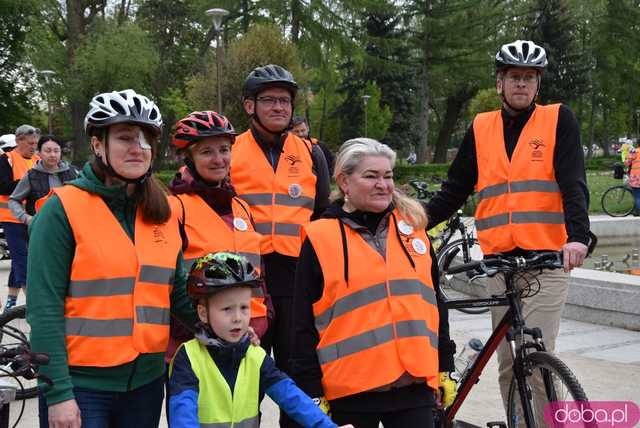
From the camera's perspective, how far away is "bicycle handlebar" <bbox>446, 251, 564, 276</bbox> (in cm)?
391

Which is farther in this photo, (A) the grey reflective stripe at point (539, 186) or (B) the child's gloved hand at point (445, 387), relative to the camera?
(A) the grey reflective stripe at point (539, 186)

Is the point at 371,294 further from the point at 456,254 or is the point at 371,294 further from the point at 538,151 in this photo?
the point at 456,254

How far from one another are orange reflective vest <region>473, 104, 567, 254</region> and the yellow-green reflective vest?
201 cm

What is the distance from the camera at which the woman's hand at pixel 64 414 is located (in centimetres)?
264

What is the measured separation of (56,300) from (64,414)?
0.39 metres

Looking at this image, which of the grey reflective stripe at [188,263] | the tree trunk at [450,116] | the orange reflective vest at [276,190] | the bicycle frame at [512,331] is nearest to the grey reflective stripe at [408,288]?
the bicycle frame at [512,331]

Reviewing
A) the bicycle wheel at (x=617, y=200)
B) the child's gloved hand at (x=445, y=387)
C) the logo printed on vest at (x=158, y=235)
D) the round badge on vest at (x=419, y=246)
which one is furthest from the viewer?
the bicycle wheel at (x=617, y=200)

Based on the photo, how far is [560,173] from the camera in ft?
13.9

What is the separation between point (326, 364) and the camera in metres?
3.08

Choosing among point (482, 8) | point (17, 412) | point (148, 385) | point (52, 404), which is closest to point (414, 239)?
point (148, 385)

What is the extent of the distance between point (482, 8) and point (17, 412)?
49.3 metres

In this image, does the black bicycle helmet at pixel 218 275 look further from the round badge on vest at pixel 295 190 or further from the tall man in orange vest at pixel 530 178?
the tall man in orange vest at pixel 530 178

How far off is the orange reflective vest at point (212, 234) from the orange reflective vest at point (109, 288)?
1.97ft

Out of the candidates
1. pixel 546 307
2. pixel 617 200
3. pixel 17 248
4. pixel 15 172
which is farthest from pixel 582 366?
pixel 617 200
